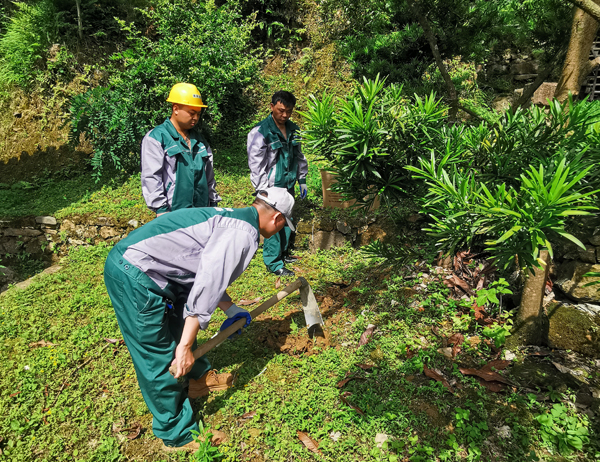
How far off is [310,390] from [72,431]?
1.87 m

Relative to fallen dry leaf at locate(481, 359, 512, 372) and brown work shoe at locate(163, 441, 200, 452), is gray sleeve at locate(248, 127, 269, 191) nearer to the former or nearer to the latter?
brown work shoe at locate(163, 441, 200, 452)

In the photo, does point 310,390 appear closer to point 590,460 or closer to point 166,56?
point 590,460

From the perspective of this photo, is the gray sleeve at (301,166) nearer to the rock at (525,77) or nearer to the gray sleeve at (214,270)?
the gray sleeve at (214,270)

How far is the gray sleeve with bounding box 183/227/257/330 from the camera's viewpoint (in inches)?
80.2

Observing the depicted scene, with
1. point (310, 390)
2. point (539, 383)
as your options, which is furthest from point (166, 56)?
point (539, 383)

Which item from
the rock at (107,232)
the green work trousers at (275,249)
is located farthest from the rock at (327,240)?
the rock at (107,232)

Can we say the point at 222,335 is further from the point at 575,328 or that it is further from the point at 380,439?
the point at 575,328

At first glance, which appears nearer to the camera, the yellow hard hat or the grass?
the grass

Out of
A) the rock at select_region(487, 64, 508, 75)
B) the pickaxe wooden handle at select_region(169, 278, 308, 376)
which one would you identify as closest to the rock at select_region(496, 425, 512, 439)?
the pickaxe wooden handle at select_region(169, 278, 308, 376)

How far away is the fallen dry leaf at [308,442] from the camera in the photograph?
7.81 feet

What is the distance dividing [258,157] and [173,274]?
2.27 meters

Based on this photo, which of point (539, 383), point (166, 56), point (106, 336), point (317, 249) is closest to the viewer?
point (539, 383)

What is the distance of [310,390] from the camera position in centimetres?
281

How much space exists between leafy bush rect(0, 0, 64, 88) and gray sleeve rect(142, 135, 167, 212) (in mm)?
7892
